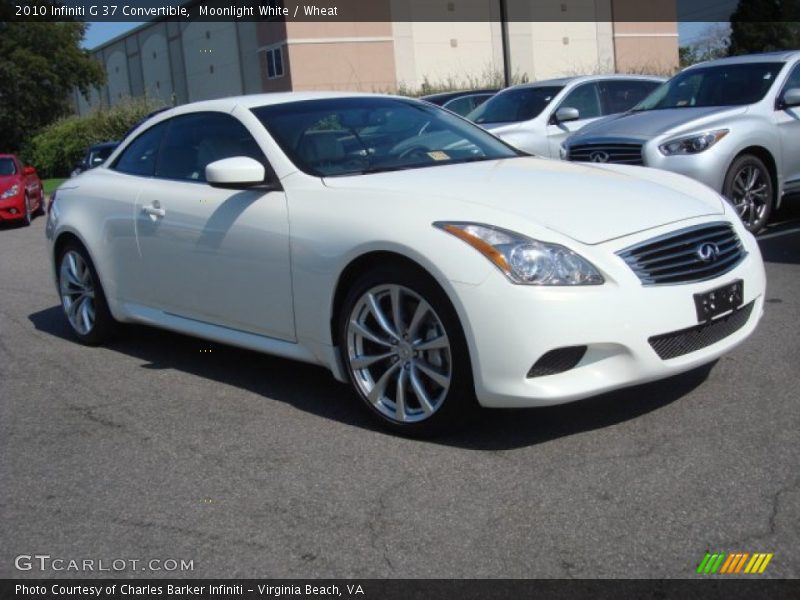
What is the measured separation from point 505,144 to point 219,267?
188 centimetres

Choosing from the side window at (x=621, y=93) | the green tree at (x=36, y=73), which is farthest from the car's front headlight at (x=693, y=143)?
the green tree at (x=36, y=73)

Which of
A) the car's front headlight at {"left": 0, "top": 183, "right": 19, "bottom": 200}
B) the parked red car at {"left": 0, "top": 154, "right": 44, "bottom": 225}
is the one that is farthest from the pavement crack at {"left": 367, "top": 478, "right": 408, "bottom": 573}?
the car's front headlight at {"left": 0, "top": 183, "right": 19, "bottom": 200}

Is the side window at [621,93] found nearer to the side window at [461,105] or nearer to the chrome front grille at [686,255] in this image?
the side window at [461,105]

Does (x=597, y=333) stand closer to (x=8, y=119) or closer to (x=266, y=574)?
(x=266, y=574)

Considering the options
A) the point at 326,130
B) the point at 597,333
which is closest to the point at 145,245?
the point at 326,130

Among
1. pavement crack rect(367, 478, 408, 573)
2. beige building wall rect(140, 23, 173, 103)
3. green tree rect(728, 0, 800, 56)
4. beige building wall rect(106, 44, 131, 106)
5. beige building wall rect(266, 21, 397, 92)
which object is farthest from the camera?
beige building wall rect(106, 44, 131, 106)

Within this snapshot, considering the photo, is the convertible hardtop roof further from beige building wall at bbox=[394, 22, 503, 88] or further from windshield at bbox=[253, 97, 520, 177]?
beige building wall at bbox=[394, 22, 503, 88]

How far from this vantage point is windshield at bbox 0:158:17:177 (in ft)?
58.9

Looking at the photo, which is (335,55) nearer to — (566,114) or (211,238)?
(566,114)

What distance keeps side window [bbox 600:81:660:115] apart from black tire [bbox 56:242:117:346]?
7.68 metres

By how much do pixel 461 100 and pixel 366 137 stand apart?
36.1ft

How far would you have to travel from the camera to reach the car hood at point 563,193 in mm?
4203

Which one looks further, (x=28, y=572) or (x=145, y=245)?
(x=145, y=245)

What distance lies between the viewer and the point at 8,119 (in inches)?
1847
